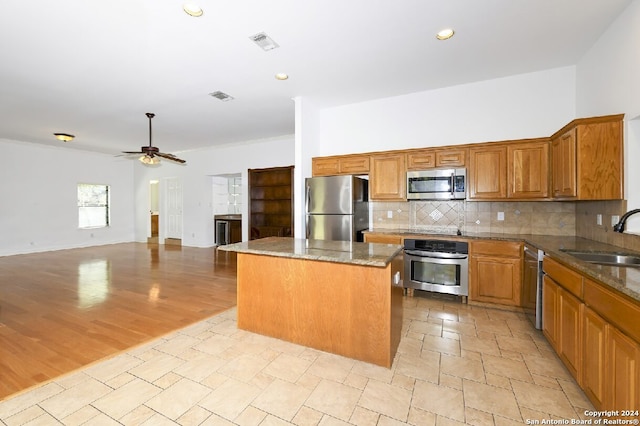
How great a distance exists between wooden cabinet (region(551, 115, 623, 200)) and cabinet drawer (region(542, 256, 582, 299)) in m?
0.78

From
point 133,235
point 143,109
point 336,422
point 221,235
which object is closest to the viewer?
point 336,422

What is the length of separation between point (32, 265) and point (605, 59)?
31.5ft

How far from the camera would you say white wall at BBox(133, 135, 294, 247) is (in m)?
7.26

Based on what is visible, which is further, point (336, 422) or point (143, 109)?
point (143, 109)

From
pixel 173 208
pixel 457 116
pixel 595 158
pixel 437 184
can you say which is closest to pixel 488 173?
pixel 437 184

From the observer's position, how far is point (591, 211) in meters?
3.06

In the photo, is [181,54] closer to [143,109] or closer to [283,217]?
[143,109]

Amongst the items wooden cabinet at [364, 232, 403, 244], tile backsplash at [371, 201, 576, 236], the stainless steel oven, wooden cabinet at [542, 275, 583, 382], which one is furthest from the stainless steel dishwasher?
wooden cabinet at [364, 232, 403, 244]

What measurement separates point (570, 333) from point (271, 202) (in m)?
6.25

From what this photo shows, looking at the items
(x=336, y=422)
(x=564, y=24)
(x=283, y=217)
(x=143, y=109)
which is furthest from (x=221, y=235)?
(x=564, y=24)

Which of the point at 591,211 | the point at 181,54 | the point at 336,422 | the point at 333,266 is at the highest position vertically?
the point at 181,54

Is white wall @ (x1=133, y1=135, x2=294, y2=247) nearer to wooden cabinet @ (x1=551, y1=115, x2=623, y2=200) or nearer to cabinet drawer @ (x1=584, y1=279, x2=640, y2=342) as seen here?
wooden cabinet @ (x1=551, y1=115, x2=623, y2=200)

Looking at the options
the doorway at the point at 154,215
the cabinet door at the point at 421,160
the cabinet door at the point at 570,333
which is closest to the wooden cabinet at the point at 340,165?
the cabinet door at the point at 421,160

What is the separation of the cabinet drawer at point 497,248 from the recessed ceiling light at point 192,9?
146 inches
